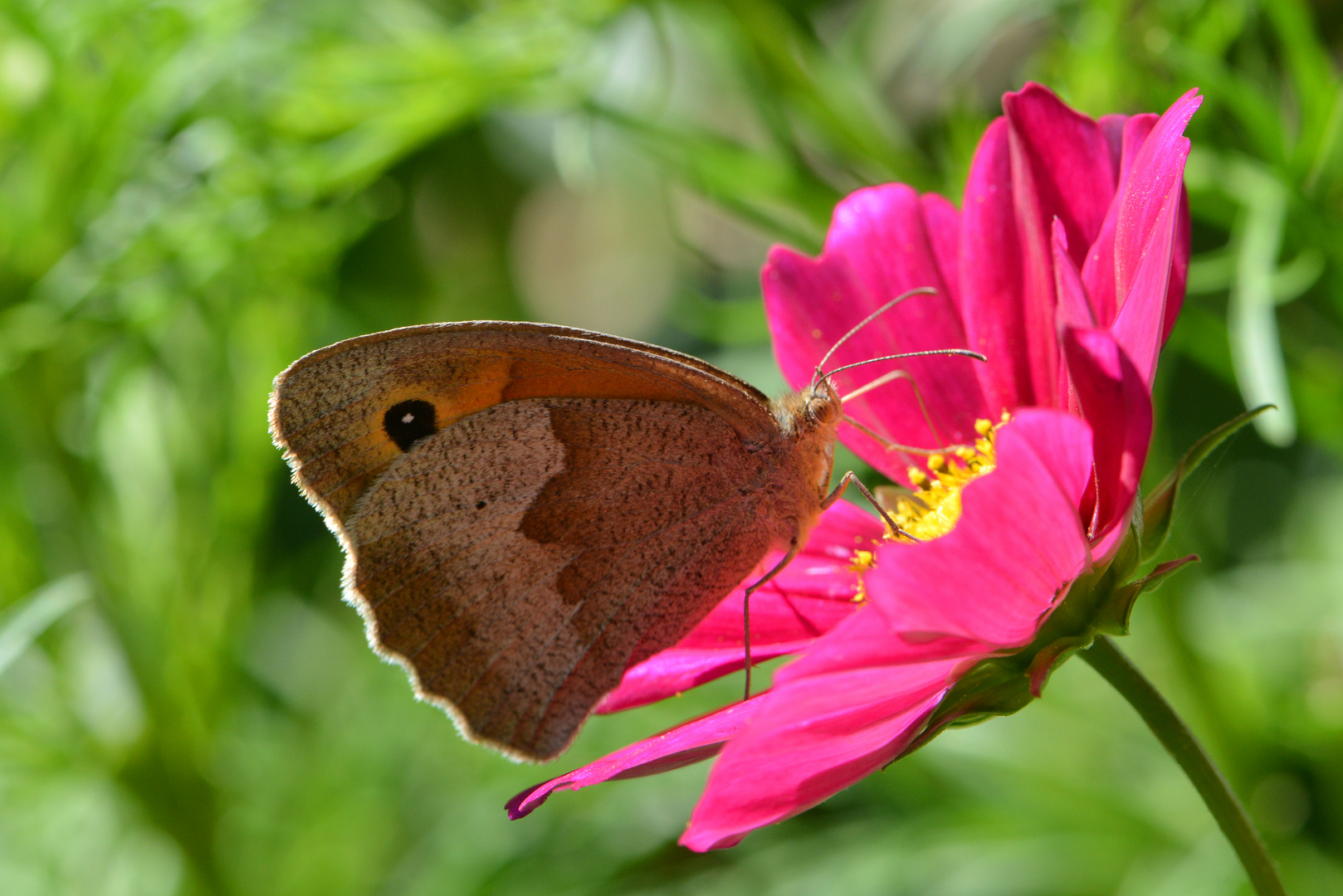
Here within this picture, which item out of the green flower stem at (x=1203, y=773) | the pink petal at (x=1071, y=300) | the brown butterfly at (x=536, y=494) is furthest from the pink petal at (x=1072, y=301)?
the brown butterfly at (x=536, y=494)

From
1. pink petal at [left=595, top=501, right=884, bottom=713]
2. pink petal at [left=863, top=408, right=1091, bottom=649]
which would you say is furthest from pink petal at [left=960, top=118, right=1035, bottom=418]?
pink petal at [left=863, top=408, right=1091, bottom=649]

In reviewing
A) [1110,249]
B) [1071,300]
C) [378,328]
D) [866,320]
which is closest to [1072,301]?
[1071,300]

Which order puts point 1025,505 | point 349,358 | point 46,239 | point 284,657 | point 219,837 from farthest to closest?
1. point 284,657
2. point 219,837
3. point 46,239
4. point 349,358
5. point 1025,505

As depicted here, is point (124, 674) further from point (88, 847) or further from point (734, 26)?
point (734, 26)

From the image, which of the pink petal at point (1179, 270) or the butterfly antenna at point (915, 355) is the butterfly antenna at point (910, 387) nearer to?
the butterfly antenna at point (915, 355)

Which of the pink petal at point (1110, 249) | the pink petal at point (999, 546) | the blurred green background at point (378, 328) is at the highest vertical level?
the pink petal at point (1110, 249)

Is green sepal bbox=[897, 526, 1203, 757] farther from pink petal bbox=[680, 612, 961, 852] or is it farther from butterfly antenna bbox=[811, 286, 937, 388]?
butterfly antenna bbox=[811, 286, 937, 388]

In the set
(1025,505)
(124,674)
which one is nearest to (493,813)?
(124,674)
